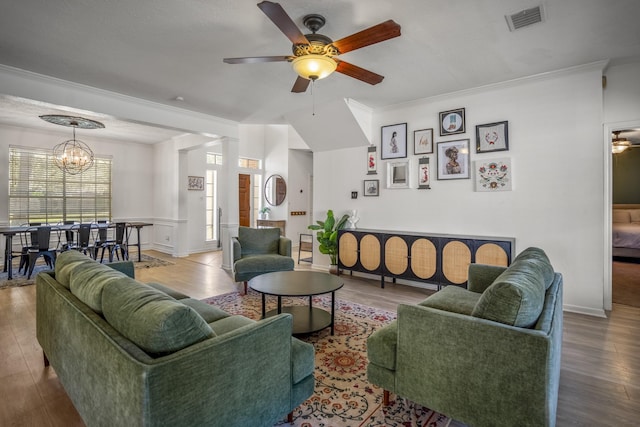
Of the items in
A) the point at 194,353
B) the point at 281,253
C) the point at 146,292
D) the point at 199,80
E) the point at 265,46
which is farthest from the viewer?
the point at 281,253

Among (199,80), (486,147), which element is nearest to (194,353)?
(199,80)

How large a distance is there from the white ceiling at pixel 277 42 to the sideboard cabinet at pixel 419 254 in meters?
1.92

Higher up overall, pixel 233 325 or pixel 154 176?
pixel 154 176

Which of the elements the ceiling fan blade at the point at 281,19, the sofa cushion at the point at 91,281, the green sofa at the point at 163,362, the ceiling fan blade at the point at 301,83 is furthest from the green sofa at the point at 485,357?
the ceiling fan blade at the point at 301,83

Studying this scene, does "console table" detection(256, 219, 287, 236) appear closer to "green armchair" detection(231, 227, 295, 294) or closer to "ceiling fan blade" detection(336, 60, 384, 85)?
"green armchair" detection(231, 227, 295, 294)

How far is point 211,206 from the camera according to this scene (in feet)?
26.4

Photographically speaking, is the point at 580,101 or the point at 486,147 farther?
the point at 486,147

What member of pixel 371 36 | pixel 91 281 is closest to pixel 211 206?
pixel 91 281

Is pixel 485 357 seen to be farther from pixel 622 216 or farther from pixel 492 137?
pixel 622 216

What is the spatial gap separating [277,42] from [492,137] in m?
2.84

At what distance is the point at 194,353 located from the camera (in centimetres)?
118

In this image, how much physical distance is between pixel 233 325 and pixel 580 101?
163 inches

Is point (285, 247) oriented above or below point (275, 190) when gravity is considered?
below

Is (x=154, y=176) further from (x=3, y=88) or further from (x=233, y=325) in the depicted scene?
(x=233, y=325)
